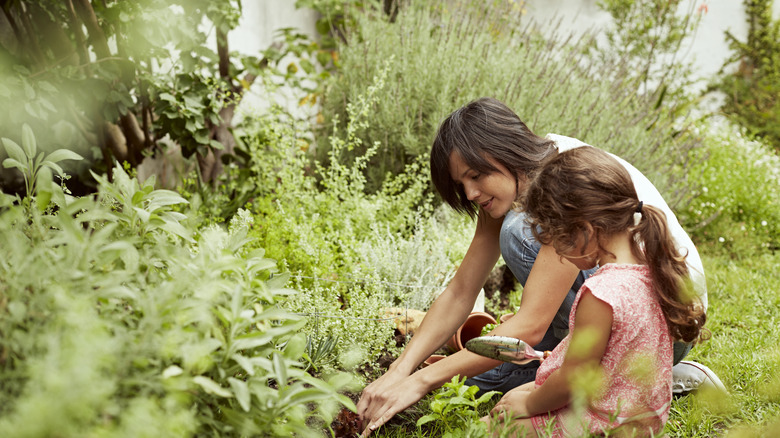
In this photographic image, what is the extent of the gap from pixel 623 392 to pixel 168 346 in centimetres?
111

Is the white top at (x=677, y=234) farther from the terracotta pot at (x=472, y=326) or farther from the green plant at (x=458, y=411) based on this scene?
the terracotta pot at (x=472, y=326)

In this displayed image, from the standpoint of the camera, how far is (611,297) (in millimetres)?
1366

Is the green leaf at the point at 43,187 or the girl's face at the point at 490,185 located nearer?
the green leaf at the point at 43,187

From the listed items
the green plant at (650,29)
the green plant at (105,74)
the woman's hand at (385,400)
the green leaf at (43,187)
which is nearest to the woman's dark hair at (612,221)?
the woman's hand at (385,400)

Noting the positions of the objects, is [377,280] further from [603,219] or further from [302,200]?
[603,219]

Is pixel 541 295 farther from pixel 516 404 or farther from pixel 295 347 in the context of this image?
pixel 295 347

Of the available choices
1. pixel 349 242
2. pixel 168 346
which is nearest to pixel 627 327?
pixel 168 346

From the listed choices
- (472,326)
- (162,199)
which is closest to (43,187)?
(162,199)

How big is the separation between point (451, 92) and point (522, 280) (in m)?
1.64

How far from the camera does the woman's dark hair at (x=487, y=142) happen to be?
2.00 m

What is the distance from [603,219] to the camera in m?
1.48

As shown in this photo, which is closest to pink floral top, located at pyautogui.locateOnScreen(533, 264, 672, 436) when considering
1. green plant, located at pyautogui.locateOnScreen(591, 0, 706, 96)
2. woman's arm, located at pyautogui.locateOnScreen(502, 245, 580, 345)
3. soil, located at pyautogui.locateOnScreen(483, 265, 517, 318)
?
woman's arm, located at pyautogui.locateOnScreen(502, 245, 580, 345)

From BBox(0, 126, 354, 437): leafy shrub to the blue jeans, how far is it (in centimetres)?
101

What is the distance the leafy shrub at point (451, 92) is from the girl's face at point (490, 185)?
1.33 meters
